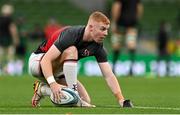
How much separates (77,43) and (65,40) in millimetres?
219

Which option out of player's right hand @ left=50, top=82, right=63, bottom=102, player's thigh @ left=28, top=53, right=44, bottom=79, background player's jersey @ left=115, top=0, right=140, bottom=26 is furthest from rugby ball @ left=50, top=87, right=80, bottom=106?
background player's jersey @ left=115, top=0, right=140, bottom=26

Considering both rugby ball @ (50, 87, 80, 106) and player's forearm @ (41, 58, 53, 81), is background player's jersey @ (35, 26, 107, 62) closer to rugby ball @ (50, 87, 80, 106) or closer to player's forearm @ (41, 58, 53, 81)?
player's forearm @ (41, 58, 53, 81)

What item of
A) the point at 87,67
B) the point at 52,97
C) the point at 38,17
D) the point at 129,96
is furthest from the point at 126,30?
the point at 38,17

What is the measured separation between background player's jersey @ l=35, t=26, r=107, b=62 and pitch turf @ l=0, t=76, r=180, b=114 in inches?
28.3

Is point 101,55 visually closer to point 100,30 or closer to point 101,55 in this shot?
point 101,55

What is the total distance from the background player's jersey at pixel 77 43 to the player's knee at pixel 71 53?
5 cm

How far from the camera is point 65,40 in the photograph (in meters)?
9.54

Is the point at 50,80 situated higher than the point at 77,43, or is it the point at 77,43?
the point at 77,43

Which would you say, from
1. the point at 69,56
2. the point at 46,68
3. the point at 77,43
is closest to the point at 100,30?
the point at 77,43

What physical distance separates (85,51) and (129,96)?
11.9 feet

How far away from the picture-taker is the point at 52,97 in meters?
9.68

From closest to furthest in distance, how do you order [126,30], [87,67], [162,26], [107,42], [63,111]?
[63,111] < [126,30] < [87,67] < [162,26] < [107,42]

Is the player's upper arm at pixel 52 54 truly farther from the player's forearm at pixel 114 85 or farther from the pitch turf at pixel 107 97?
the player's forearm at pixel 114 85

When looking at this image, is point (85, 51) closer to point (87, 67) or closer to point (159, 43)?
point (87, 67)
